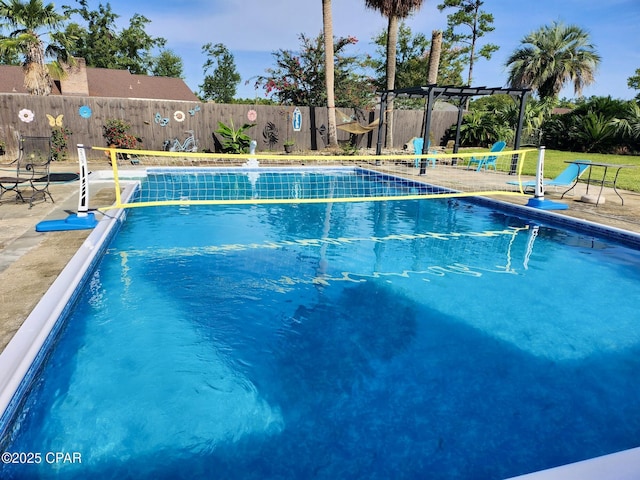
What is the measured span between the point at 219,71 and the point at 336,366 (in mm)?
58440

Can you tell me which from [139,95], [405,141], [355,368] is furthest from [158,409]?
[139,95]

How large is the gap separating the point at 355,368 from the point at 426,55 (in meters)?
43.2

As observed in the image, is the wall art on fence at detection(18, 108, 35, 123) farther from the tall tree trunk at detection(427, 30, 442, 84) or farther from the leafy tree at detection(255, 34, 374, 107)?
the tall tree trunk at detection(427, 30, 442, 84)

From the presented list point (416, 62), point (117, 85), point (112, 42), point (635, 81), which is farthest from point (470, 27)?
point (112, 42)

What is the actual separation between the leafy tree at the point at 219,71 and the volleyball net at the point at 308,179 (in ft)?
137

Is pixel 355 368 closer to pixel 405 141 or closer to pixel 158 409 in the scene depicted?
pixel 158 409

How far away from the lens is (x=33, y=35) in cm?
1664

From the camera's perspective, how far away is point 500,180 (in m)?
13.1

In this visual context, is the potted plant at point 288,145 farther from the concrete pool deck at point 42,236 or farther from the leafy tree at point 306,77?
the concrete pool deck at point 42,236

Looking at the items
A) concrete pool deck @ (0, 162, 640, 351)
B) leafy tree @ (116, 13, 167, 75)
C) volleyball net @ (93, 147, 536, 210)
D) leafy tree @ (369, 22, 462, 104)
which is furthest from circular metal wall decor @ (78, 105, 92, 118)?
leafy tree @ (116, 13, 167, 75)

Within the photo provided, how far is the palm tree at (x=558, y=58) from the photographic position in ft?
86.3

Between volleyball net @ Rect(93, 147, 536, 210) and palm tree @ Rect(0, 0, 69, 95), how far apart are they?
536 centimetres

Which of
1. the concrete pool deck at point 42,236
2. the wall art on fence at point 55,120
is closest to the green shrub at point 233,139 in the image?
the wall art on fence at point 55,120

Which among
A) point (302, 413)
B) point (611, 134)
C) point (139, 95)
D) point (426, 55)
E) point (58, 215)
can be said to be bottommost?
point (302, 413)
